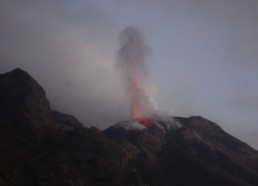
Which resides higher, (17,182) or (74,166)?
(74,166)

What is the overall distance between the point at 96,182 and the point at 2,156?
44527mm

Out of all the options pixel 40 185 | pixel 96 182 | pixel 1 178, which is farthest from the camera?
pixel 96 182

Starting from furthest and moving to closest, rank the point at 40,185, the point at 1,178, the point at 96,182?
the point at 96,182
the point at 40,185
the point at 1,178

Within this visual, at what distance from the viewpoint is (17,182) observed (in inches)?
6560

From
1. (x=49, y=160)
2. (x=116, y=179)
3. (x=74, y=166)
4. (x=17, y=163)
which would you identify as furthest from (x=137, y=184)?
(x=17, y=163)

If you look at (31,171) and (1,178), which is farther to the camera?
(31,171)

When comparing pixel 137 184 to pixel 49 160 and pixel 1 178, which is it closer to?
pixel 49 160

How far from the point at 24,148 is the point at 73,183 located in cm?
3703

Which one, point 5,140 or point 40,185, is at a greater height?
point 5,140

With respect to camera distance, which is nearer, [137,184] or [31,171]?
[31,171]

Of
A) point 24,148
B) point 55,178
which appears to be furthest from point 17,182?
point 24,148

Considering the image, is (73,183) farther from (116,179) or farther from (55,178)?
(116,179)

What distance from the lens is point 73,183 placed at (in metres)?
178

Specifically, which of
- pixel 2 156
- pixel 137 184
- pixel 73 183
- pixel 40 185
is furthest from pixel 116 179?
pixel 2 156
